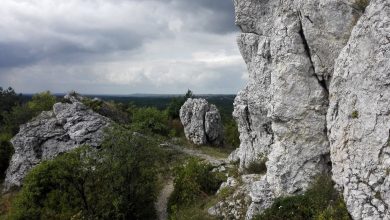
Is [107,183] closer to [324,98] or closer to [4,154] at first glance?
[324,98]

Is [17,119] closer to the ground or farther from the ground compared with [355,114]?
closer to the ground

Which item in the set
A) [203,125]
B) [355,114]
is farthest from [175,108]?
[355,114]

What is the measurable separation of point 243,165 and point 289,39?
38.5 ft

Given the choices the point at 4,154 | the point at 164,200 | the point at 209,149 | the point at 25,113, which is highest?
the point at 25,113

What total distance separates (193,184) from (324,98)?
1350 cm

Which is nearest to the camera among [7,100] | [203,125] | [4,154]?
[4,154]

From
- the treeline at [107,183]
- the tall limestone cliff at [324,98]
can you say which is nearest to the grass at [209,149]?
the treeline at [107,183]

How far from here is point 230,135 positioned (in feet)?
190

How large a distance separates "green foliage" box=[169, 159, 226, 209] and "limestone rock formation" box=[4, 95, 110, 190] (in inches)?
507

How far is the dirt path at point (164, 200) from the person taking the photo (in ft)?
113

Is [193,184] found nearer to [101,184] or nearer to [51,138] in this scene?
[101,184]

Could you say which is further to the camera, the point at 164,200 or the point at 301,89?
the point at 164,200

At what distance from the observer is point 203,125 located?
5250 cm

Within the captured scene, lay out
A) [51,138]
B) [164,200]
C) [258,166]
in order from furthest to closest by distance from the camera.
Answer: [51,138]
[164,200]
[258,166]
